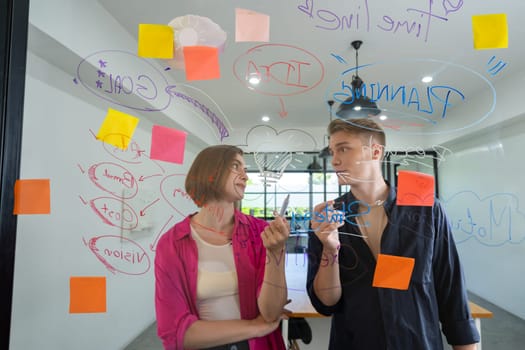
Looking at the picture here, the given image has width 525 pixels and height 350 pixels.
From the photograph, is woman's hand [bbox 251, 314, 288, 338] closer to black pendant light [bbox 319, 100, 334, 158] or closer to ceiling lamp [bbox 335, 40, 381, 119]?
black pendant light [bbox 319, 100, 334, 158]

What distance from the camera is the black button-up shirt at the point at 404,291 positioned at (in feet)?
1.94

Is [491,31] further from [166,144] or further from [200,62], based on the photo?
[166,144]

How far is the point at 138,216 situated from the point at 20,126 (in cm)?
42

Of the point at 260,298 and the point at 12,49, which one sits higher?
the point at 12,49

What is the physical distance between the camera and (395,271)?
23.8 inches

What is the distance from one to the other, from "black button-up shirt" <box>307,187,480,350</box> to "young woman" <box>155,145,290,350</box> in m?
0.12

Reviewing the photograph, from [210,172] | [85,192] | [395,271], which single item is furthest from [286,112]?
[85,192]

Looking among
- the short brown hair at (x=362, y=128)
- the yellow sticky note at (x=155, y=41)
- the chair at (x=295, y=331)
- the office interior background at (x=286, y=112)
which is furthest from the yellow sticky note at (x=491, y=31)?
the chair at (x=295, y=331)

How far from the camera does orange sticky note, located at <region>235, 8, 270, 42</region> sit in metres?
0.65

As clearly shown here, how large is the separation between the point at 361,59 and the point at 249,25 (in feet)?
1.00

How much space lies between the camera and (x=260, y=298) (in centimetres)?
59

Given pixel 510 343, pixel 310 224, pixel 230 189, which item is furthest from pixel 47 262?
pixel 510 343

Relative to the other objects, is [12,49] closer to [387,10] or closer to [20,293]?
[20,293]

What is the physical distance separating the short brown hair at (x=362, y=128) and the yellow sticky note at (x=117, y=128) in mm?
532
